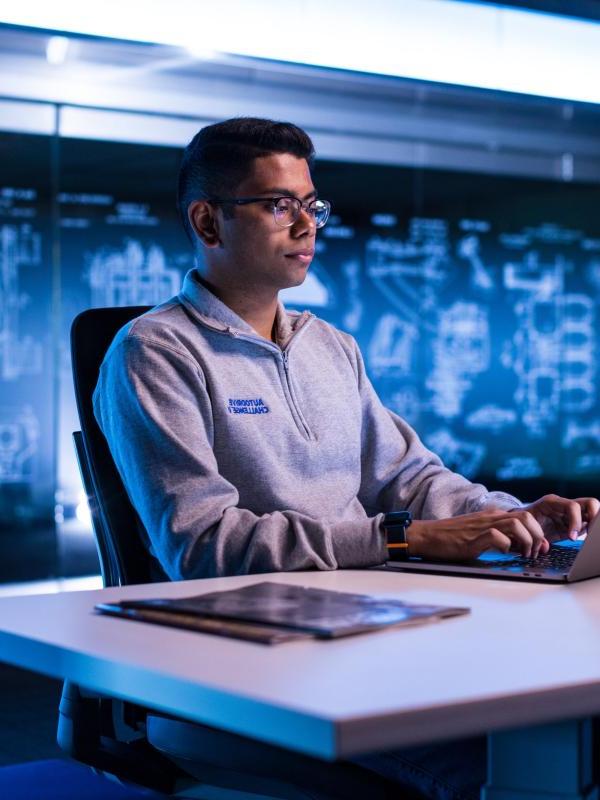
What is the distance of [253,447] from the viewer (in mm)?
1859

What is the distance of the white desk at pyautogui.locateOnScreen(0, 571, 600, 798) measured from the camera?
2.68 feet

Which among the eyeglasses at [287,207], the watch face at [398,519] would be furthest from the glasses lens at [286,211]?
the watch face at [398,519]

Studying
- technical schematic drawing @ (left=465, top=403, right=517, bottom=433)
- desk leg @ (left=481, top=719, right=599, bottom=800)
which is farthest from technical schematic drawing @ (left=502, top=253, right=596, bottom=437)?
desk leg @ (left=481, top=719, right=599, bottom=800)

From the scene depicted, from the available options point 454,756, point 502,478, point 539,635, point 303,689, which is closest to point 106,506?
point 454,756

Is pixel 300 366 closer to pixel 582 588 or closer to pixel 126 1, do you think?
pixel 582 588

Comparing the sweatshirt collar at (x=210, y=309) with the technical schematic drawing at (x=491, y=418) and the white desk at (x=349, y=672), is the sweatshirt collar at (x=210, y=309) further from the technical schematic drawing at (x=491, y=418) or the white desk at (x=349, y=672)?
the technical schematic drawing at (x=491, y=418)

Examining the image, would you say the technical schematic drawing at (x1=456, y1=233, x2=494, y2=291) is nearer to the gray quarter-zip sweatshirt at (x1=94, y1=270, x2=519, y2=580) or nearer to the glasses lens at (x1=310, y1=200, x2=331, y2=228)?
the gray quarter-zip sweatshirt at (x1=94, y1=270, x2=519, y2=580)

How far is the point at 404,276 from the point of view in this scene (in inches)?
259

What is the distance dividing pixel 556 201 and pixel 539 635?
20.9ft

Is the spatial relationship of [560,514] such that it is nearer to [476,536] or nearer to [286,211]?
[476,536]

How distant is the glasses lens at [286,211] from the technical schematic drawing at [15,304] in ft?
11.8

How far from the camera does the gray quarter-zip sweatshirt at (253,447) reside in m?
1.66

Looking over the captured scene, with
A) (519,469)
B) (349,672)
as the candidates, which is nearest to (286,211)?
(349,672)

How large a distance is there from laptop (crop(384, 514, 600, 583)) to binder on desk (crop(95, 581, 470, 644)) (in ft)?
1.02
